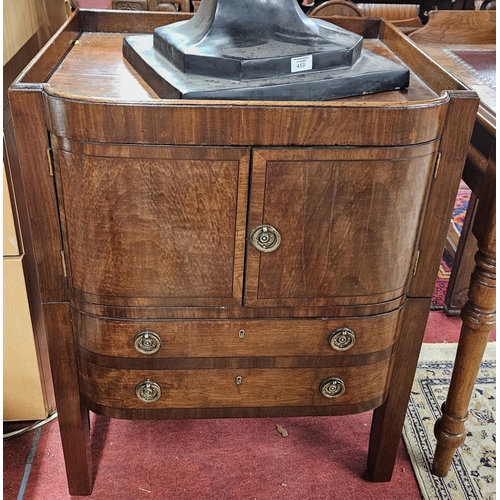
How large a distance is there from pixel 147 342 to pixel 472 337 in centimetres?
59

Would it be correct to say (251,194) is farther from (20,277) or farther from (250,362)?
(20,277)

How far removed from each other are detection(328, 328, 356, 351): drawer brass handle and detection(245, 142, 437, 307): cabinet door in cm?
6

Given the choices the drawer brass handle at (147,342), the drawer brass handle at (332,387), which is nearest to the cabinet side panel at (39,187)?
the drawer brass handle at (147,342)

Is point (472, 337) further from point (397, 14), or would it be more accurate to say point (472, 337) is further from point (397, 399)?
point (397, 14)

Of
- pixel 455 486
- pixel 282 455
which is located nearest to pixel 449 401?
pixel 455 486

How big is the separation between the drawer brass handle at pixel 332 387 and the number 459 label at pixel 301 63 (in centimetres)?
51

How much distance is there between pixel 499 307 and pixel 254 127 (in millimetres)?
587

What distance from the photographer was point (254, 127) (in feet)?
2.70

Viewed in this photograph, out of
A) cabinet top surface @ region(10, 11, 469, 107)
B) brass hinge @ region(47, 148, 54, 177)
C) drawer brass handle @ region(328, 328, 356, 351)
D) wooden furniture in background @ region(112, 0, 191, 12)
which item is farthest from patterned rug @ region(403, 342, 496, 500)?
wooden furniture in background @ region(112, 0, 191, 12)

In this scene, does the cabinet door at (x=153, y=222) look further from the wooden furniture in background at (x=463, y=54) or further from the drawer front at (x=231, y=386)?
the wooden furniture in background at (x=463, y=54)

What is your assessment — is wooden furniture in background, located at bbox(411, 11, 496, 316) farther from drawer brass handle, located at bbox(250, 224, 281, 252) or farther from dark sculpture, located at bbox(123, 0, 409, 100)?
drawer brass handle, located at bbox(250, 224, 281, 252)

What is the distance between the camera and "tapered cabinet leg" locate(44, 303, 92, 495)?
1011mm

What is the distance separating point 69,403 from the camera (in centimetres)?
→ 109

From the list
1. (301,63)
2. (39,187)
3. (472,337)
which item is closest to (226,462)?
(472,337)
